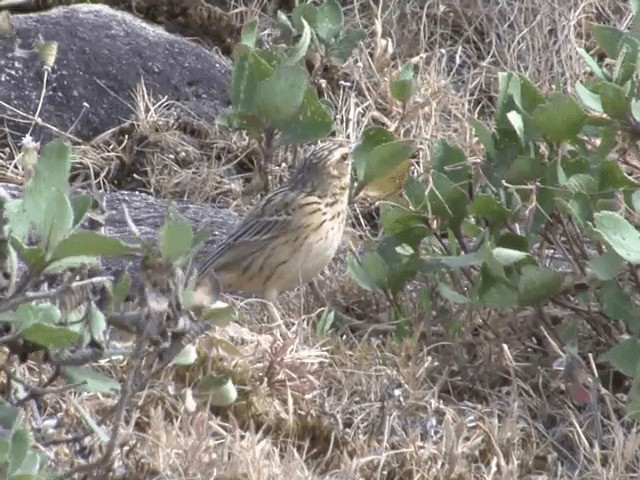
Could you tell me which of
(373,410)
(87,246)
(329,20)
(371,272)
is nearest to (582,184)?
(371,272)

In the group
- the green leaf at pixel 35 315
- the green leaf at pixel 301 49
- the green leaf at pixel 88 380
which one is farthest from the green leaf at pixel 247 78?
the green leaf at pixel 35 315

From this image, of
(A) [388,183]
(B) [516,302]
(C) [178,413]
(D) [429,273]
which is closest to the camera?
(C) [178,413]

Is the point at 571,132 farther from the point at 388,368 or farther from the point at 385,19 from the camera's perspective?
the point at 385,19

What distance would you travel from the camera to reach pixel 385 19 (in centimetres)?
776

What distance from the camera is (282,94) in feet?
18.9

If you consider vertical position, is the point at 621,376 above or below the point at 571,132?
below

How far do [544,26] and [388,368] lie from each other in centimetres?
326

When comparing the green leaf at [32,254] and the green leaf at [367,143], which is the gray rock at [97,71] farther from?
the green leaf at [32,254]

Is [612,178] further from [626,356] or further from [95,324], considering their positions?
[95,324]

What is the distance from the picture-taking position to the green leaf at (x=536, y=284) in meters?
4.71

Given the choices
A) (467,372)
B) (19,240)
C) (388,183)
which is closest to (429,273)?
(467,372)

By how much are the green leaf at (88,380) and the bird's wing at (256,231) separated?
237 cm

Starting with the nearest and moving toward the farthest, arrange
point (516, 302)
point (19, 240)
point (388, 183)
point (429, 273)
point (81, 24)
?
point (19, 240) < point (516, 302) < point (429, 273) < point (388, 183) < point (81, 24)

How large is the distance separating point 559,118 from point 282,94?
127 centimetres
